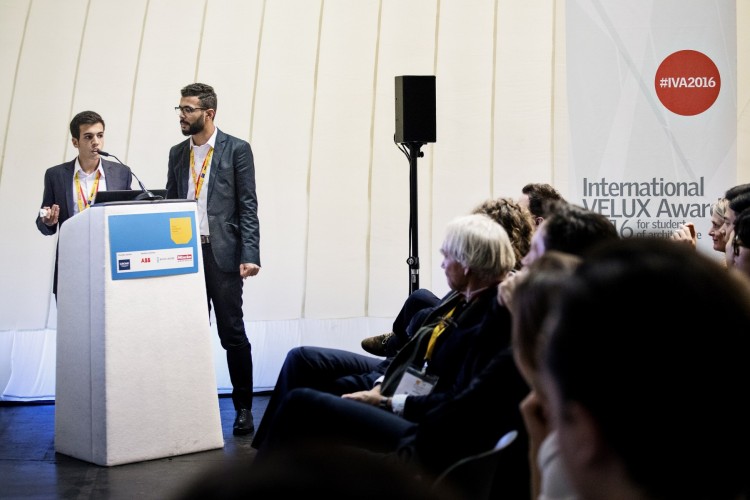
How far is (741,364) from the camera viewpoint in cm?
70

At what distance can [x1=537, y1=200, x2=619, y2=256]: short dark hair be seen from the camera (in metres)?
2.22

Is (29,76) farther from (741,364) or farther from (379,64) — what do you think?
(741,364)

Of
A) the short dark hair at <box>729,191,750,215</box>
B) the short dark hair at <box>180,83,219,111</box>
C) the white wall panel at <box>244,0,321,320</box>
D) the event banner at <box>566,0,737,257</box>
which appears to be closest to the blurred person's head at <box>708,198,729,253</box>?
the short dark hair at <box>729,191,750,215</box>

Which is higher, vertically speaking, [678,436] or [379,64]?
[379,64]

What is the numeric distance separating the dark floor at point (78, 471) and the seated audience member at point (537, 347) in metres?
2.37

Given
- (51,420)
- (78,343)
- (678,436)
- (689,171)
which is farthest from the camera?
(689,171)

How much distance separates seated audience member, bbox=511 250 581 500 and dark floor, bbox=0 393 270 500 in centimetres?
237

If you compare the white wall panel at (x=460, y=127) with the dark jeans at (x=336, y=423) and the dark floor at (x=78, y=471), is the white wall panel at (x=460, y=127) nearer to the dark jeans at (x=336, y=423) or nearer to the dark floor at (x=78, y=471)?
the dark floor at (x=78, y=471)

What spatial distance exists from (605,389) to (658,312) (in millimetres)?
68

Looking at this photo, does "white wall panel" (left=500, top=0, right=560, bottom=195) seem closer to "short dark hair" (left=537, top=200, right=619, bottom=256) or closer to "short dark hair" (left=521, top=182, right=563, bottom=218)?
"short dark hair" (left=521, top=182, right=563, bottom=218)

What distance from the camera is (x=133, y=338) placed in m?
4.25

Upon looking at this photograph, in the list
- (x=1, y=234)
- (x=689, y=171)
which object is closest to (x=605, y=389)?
(x=689, y=171)

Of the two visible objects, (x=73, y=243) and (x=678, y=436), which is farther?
(x=73, y=243)

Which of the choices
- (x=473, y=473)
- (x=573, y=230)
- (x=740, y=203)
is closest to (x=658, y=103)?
(x=740, y=203)
